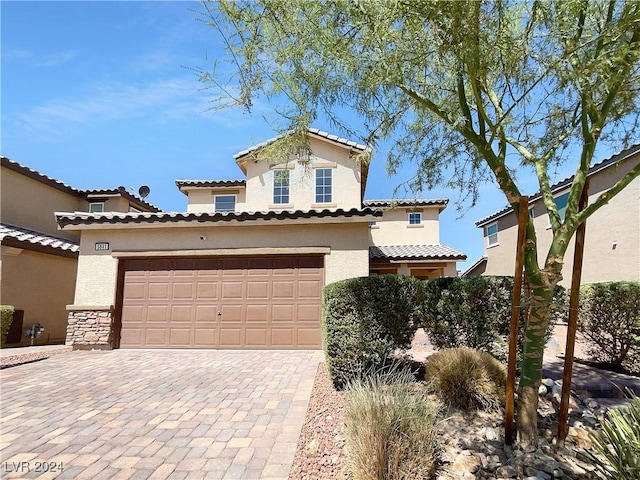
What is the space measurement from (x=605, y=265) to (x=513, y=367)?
13.7 metres

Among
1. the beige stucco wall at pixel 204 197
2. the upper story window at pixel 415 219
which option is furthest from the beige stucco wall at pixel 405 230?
Result: the beige stucco wall at pixel 204 197

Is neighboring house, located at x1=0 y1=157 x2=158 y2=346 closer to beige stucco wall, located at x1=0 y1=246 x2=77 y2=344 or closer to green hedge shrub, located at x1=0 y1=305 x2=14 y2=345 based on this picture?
beige stucco wall, located at x1=0 y1=246 x2=77 y2=344

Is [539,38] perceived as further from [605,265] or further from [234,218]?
[605,265]

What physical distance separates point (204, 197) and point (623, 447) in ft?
61.5

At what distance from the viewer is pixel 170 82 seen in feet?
19.8

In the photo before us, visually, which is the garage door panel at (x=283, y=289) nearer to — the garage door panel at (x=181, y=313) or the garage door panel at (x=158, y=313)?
the garage door panel at (x=181, y=313)

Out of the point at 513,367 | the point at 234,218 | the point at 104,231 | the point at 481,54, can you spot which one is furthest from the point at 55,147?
the point at 513,367

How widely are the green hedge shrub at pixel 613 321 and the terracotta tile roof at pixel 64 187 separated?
762 inches

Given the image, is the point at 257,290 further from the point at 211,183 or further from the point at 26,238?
the point at 211,183

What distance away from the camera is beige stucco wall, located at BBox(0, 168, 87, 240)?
14.6m

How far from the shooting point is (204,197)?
19.0m

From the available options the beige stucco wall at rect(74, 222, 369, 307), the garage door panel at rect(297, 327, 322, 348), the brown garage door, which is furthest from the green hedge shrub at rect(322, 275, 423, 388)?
the brown garage door

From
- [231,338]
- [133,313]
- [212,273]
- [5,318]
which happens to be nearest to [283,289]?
[231,338]

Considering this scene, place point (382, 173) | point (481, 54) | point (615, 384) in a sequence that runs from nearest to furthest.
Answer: point (481, 54)
point (615, 384)
point (382, 173)
